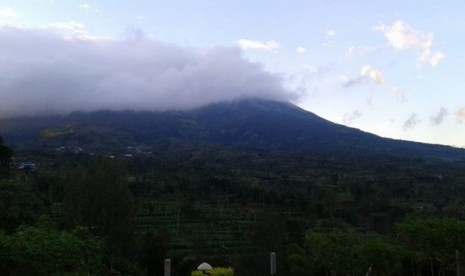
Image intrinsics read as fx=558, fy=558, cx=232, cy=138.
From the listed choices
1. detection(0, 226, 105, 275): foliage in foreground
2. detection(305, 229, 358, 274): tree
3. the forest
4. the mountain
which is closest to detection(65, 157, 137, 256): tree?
the forest

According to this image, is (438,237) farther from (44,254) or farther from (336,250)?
(44,254)

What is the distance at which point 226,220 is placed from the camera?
49.9 m

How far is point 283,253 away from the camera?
112 feet

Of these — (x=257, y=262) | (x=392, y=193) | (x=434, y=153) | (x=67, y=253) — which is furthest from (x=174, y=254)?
(x=434, y=153)

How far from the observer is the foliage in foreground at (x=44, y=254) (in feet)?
27.6

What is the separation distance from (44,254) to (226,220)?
41.8 meters

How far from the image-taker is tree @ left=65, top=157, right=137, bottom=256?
102 ft

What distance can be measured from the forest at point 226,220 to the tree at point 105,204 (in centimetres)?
6

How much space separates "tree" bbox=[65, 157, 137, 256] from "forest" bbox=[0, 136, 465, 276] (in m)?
0.06

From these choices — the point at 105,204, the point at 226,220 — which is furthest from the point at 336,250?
the point at 226,220

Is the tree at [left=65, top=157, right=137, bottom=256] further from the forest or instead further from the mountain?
the mountain

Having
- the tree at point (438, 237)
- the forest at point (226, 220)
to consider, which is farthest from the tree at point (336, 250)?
the tree at point (438, 237)

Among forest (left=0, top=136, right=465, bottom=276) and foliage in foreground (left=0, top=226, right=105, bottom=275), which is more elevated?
foliage in foreground (left=0, top=226, right=105, bottom=275)

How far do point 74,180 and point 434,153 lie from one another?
13428 cm
